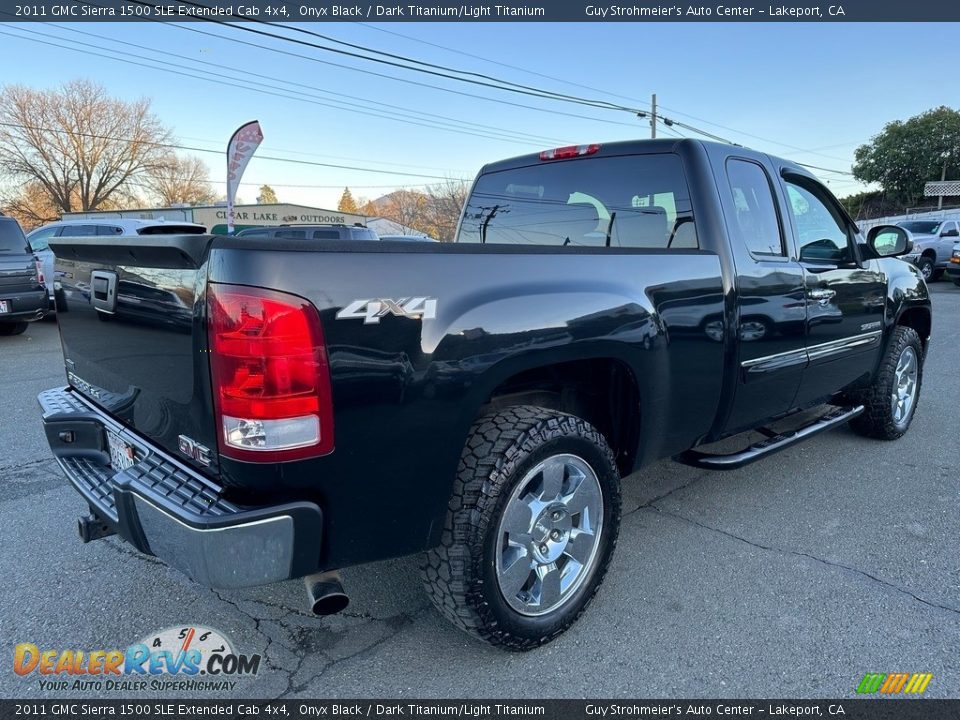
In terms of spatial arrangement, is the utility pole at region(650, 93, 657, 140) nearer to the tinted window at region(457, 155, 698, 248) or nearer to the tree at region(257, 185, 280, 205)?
the tinted window at region(457, 155, 698, 248)

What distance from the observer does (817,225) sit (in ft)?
12.2

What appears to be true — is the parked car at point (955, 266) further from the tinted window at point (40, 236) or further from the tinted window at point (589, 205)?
the tinted window at point (40, 236)

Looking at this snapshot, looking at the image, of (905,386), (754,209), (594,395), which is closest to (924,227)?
(905,386)

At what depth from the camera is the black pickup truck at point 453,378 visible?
5.53 feet

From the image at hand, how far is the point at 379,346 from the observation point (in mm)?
1766

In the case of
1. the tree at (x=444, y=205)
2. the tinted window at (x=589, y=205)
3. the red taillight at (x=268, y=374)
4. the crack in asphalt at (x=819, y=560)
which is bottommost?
the crack in asphalt at (x=819, y=560)

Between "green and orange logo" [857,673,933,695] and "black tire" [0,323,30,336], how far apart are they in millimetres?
11437

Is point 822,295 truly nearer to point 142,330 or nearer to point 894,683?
point 894,683

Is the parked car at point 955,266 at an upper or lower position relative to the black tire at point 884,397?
upper

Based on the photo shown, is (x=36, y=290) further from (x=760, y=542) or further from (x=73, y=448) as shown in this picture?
(x=760, y=542)

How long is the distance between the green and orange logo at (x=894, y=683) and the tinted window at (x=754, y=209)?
186cm

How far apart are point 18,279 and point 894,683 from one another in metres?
10.2

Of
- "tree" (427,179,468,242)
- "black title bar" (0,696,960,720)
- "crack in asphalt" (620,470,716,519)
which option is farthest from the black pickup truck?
"tree" (427,179,468,242)

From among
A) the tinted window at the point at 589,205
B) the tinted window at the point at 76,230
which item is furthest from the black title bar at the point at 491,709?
the tinted window at the point at 76,230
